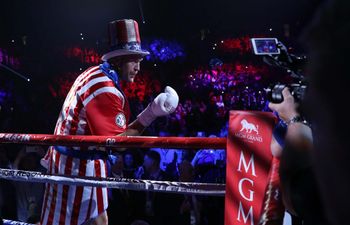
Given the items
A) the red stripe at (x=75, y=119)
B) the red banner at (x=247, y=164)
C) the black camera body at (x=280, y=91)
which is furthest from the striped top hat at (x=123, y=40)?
the black camera body at (x=280, y=91)

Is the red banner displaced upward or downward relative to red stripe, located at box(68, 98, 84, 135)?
downward

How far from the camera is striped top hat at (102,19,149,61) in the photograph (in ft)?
8.31

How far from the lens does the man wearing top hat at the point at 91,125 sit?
7.49ft

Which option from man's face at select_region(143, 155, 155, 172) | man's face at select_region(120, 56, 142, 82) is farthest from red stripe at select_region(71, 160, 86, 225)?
man's face at select_region(143, 155, 155, 172)

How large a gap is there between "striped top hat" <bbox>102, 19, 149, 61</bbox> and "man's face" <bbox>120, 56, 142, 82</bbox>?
4 centimetres

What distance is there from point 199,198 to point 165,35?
28.4 ft

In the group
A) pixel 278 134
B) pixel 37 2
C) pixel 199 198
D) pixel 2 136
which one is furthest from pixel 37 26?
pixel 278 134

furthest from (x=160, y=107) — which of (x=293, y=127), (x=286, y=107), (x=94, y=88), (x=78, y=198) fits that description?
(x=293, y=127)

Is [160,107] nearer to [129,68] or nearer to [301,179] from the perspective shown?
[129,68]

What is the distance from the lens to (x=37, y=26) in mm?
11133

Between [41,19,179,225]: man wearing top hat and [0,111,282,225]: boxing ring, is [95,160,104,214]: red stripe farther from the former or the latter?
[0,111,282,225]: boxing ring

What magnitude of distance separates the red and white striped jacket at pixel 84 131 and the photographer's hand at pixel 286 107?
4.37ft

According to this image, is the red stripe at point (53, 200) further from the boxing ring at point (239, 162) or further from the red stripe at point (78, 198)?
the boxing ring at point (239, 162)

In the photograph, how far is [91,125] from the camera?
7.54 ft
